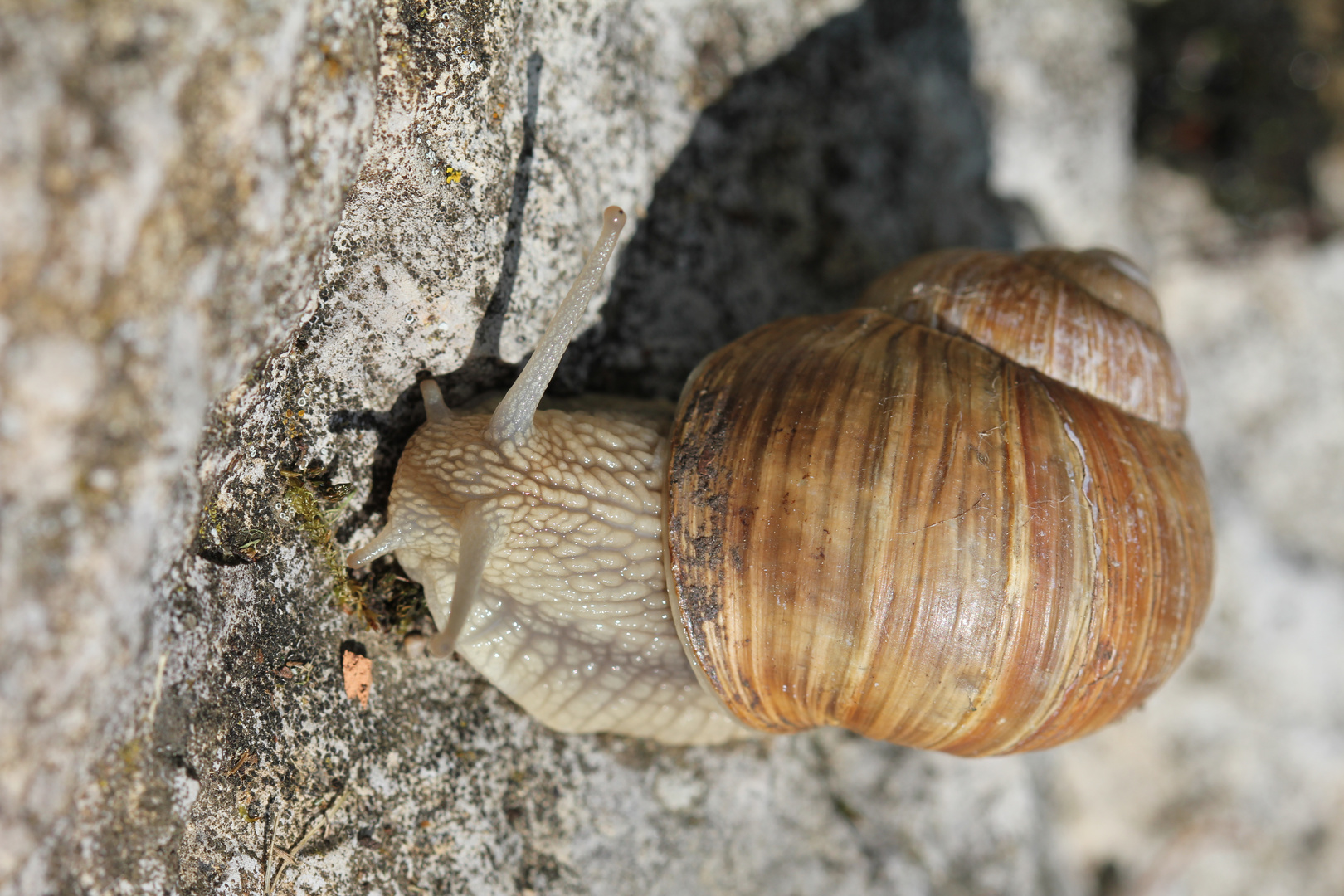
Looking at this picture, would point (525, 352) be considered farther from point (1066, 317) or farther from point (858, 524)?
point (1066, 317)

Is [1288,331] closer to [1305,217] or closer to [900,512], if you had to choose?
[1305,217]

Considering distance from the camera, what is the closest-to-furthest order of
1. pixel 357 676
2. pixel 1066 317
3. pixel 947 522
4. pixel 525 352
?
1. pixel 947 522
2. pixel 357 676
3. pixel 1066 317
4. pixel 525 352

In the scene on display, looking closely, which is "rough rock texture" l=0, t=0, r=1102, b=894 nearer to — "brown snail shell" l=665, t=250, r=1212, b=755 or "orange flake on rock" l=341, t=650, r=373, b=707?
"orange flake on rock" l=341, t=650, r=373, b=707

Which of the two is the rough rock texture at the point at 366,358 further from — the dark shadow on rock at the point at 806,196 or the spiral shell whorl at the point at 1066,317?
the spiral shell whorl at the point at 1066,317

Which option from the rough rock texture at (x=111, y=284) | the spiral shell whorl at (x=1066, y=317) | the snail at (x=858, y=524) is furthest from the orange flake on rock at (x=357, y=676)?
the spiral shell whorl at (x=1066, y=317)

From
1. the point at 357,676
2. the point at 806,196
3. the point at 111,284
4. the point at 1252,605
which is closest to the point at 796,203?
the point at 806,196

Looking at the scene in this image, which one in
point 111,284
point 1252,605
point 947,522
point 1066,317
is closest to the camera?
point 111,284

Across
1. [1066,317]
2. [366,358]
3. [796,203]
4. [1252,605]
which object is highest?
[796,203]

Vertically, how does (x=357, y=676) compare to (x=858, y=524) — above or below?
below

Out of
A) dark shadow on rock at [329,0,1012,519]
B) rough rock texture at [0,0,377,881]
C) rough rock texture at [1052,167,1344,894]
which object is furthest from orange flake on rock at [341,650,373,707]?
rough rock texture at [1052,167,1344,894]
